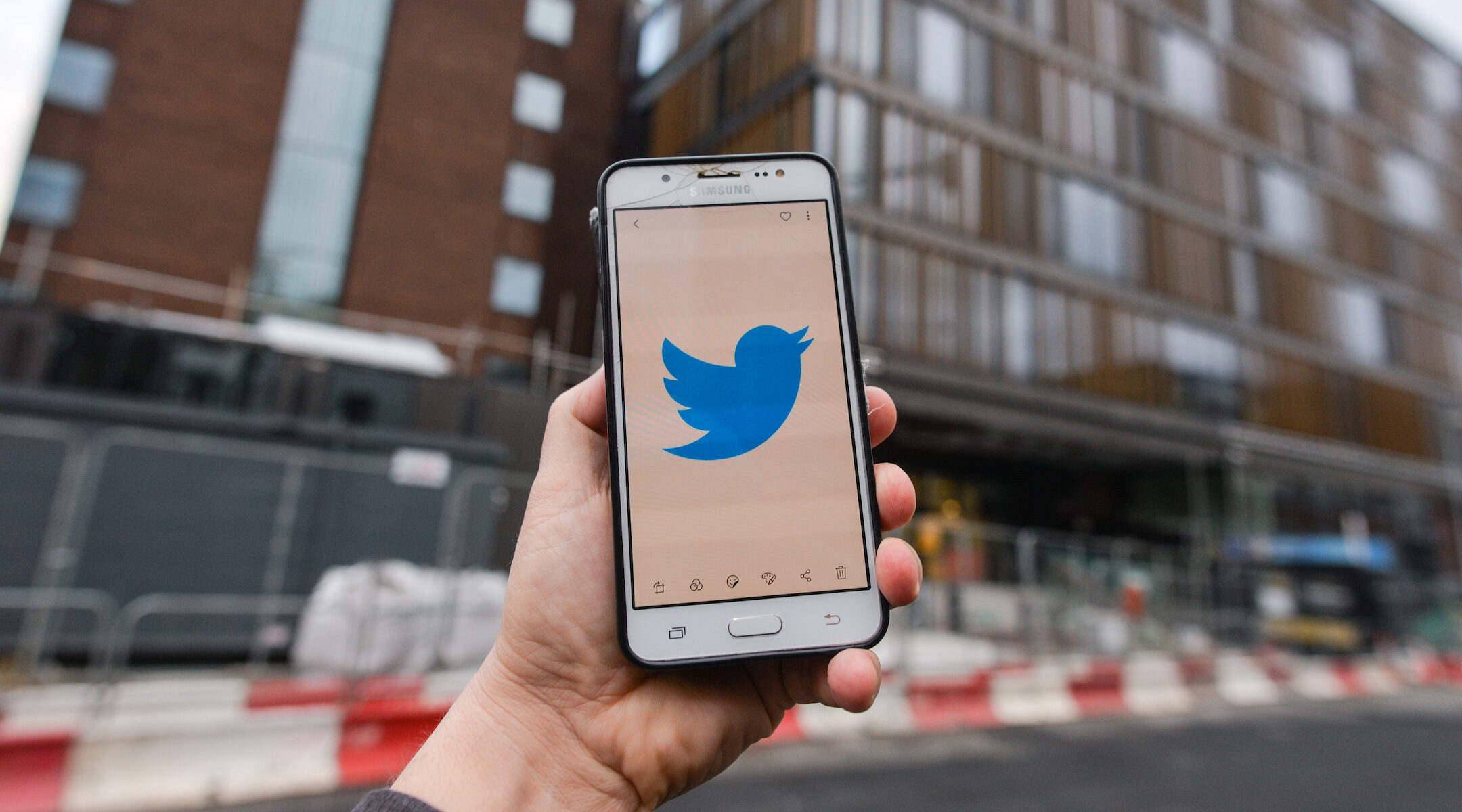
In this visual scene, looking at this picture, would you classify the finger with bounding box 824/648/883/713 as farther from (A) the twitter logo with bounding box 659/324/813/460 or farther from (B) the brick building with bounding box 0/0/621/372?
(B) the brick building with bounding box 0/0/621/372

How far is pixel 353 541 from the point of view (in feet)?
32.9

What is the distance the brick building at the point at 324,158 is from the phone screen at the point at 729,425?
16619mm

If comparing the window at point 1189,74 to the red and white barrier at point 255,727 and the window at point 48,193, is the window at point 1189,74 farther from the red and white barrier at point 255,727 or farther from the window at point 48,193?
the window at point 48,193

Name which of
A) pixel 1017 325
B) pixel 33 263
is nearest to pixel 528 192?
pixel 33 263

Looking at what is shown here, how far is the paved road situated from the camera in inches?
230

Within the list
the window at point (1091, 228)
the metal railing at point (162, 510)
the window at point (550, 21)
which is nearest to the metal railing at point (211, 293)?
the metal railing at point (162, 510)

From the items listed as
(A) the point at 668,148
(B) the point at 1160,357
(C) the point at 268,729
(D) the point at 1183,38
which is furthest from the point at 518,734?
(D) the point at 1183,38

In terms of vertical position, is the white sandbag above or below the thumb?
below

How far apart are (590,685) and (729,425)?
0.61m

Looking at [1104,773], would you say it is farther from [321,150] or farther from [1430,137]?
[1430,137]

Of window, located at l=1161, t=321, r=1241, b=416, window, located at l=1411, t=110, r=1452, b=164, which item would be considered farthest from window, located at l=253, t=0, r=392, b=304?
window, located at l=1411, t=110, r=1452, b=164

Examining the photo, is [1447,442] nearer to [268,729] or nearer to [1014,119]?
[1014,119]

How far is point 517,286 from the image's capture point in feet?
77.7

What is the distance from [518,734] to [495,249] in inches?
898
